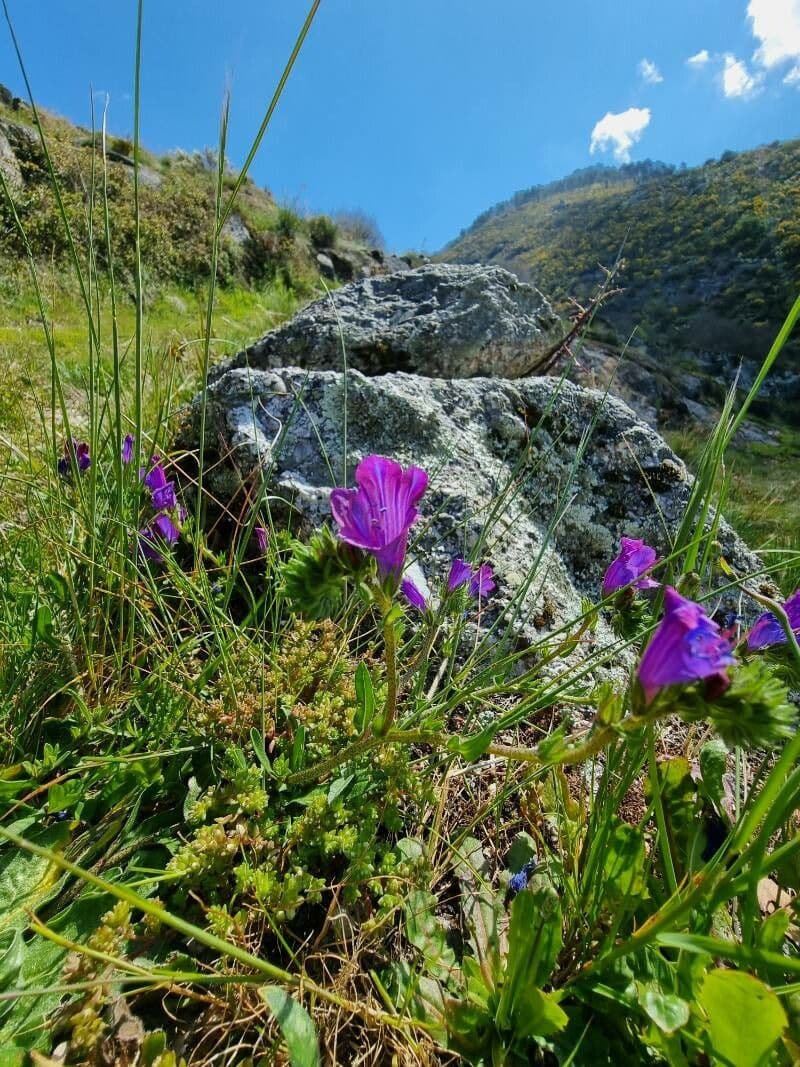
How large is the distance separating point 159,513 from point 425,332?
2253 millimetres

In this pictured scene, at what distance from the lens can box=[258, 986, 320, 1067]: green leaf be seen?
874 mm

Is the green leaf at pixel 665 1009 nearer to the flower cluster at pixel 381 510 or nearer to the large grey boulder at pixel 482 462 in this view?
the flower cluster at pixel 381 510

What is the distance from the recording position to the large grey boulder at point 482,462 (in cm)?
228

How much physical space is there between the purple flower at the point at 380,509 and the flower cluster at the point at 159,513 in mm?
1064

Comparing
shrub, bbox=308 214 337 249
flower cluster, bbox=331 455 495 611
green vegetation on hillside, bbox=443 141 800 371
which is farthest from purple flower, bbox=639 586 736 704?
green vegetation on hillside, bbox=443 141 800 371

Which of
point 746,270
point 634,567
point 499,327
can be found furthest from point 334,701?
point 746,270

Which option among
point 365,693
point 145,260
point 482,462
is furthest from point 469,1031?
point 145,260

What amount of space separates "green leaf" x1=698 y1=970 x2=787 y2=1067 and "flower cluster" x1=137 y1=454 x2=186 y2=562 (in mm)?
1740

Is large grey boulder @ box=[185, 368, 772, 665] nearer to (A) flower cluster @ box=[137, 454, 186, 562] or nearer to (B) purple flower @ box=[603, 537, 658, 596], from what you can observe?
(A) flower cluster @ box=[137, 454, 186, 562]

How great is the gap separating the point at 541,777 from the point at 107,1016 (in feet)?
3.92

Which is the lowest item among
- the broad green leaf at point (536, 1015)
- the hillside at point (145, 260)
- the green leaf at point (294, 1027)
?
the broad green leaf at point (536, 1015)

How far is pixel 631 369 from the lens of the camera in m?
11.8

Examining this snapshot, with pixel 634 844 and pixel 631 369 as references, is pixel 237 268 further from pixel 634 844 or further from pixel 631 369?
pixel 634 844

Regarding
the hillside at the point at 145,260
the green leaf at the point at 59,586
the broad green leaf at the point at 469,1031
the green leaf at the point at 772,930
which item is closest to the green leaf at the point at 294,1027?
the broad green leaf at the point at 469,1031
